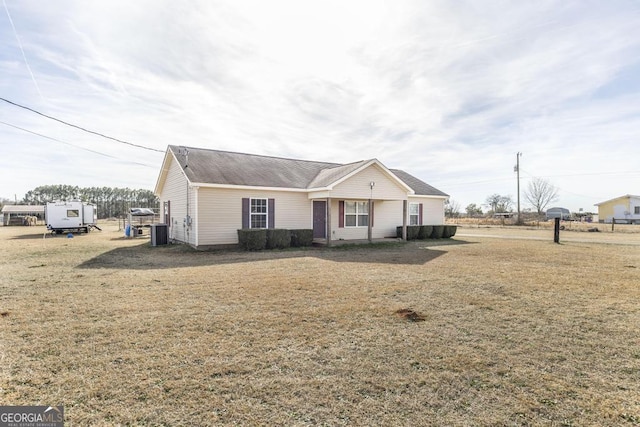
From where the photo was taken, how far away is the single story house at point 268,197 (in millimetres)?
14180

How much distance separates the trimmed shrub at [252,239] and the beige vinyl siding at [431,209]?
441 inches

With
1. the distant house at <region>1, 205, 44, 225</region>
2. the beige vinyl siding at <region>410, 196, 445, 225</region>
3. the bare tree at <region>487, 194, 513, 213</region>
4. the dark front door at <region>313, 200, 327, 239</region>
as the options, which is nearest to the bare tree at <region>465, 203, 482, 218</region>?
the bare tree at <region>487, 194, 513, 213</region>

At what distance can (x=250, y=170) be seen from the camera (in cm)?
1642

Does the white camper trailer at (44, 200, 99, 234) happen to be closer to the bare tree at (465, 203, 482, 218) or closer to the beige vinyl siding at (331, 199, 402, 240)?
the beige vinyl siding at (331, 199, 402, 240)

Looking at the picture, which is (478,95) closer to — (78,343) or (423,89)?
(423,89)

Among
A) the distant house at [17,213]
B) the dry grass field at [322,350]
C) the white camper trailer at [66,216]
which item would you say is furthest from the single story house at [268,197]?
the distant house at [17,213]

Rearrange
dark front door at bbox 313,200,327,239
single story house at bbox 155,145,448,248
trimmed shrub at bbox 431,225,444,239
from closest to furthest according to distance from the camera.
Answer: single story house at bbox 155,145,448,248 → dark front door at bbox 313,200,327,239 → trimmed shrub at bbox 431,225,444,239

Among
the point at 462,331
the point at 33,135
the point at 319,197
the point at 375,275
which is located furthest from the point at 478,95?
the point at 33,135

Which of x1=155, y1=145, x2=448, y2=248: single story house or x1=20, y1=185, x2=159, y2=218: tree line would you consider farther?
x1=20, y1=185, x2=159, y2=218: tree line

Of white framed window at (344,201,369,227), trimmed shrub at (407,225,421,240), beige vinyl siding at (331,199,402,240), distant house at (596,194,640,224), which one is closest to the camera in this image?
beige vinyl siding at (331,199,402,240)

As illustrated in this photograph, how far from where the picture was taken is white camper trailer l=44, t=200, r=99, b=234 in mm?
23328

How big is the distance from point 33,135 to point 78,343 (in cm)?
1723

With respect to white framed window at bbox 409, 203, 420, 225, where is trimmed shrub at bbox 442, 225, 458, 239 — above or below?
below

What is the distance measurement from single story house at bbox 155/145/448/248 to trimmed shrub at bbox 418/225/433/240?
1369 millimetres
